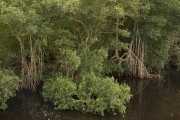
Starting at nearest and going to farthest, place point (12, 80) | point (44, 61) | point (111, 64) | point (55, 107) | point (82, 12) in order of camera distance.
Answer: point (12, 80), point (55, 107), point (82, 12), point (44, 61), point (111, 64)

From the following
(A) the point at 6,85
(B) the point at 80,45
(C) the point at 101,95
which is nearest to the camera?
(A) the point at 6,85

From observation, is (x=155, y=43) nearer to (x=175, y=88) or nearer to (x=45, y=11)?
(x=175, y=88)

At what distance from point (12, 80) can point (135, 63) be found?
10200 millimetres

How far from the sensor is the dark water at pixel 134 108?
1669 centimetres

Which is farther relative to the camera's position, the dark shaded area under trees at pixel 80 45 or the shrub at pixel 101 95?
the dark shaded area under trees at pixel 80 45

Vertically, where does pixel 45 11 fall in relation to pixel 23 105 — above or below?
above

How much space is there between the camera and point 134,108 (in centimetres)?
1847

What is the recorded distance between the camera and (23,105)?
18453mm

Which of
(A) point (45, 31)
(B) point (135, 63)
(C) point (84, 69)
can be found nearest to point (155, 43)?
(B) point (135, 63)

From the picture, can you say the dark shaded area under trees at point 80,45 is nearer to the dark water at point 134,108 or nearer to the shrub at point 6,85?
the shrub at point 6,85

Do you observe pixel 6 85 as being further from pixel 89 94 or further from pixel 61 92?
pixel 89 94

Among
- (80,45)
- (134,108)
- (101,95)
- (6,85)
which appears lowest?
(134,108)

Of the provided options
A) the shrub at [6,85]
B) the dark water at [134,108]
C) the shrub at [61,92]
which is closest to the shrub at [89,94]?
the shrub at [61,92]

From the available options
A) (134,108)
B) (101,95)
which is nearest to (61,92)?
(101,95)
